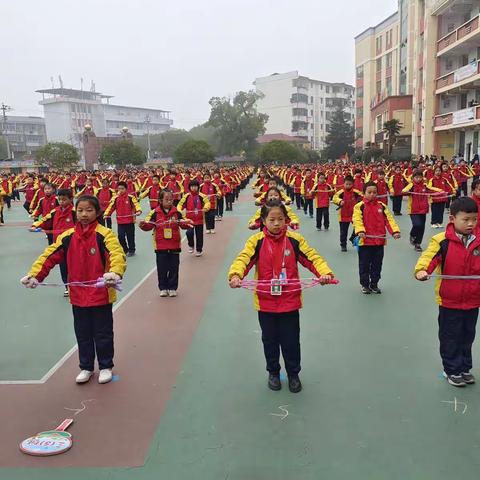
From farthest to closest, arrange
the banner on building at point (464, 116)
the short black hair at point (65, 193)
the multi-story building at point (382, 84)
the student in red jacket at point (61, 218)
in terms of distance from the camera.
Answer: the multi-story building at point (382, 84) → the banner on building at point (464, 116) → the student in red jacket at point (61, 218) → the short black hair at point (65, 193)

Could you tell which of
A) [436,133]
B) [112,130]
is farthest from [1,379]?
[112,130]

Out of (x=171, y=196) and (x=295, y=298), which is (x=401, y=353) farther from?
(x=171, y=196)

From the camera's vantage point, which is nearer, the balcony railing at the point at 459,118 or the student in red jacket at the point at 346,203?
the student in red jacket at the point at 346,203

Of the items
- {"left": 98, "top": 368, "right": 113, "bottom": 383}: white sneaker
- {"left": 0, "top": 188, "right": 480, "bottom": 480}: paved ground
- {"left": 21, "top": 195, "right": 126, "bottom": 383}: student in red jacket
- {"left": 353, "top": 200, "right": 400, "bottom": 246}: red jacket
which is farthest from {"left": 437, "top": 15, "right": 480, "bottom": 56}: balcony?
{"left": 98, "top": 368, "right": 113, "bottom": 383}: white sneaker

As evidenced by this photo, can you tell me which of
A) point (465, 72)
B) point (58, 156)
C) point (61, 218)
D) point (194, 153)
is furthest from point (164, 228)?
point (194, 153)

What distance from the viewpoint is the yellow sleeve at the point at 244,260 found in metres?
3.87

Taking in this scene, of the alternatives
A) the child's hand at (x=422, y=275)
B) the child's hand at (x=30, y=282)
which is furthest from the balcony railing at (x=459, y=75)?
the child's hand at (x=30, y=282)

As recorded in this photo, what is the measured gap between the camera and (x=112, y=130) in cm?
11000

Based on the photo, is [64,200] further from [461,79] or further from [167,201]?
[461,79]

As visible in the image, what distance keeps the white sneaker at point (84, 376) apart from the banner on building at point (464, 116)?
25.6m

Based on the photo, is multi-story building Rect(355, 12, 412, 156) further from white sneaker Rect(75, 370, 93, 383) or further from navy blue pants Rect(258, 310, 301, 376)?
white sneaker Rect(75, 370, 93, 383)

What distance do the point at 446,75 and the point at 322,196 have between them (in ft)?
70.7

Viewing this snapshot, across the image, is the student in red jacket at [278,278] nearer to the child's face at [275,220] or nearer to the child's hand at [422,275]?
the child's face at [275,220]

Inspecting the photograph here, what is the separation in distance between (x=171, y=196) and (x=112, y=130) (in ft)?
357
